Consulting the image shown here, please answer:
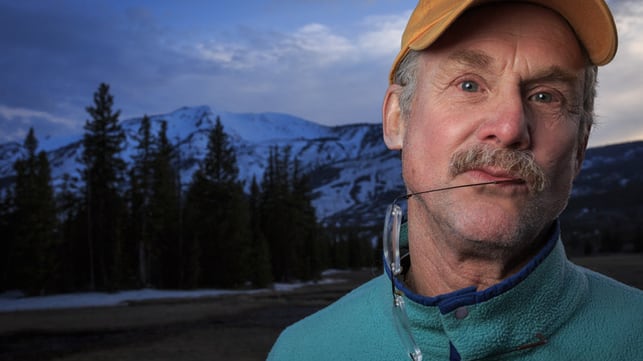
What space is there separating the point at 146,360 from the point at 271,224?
139ft

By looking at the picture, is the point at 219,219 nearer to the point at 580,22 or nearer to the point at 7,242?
the point at 7,242

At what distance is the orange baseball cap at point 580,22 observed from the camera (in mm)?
1632

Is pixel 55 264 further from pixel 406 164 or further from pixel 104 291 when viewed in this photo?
pixel 406 164

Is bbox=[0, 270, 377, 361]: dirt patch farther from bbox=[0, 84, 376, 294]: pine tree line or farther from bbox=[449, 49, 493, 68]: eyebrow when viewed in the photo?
bbox=[449, 49, 493, 68]: eyebrow

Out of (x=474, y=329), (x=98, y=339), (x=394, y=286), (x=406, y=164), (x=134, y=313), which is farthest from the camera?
(x=134, y=313)

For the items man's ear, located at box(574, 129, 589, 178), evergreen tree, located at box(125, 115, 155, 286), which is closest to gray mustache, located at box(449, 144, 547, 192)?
man's ear, located at box(574, 129, 589, 178)

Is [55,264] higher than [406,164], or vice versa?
[406,164]

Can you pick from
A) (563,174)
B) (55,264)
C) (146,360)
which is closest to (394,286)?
(563,174)

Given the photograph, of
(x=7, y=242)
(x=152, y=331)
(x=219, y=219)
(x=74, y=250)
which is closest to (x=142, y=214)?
(x=74, y=250)

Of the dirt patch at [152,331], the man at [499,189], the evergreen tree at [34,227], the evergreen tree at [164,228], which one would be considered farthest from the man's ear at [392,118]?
the evergreen tree at [164,228]

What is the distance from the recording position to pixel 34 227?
41031mm

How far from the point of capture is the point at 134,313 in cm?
3016

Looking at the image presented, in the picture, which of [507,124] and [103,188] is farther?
[103,188]

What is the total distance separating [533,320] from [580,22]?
2.56 feet
